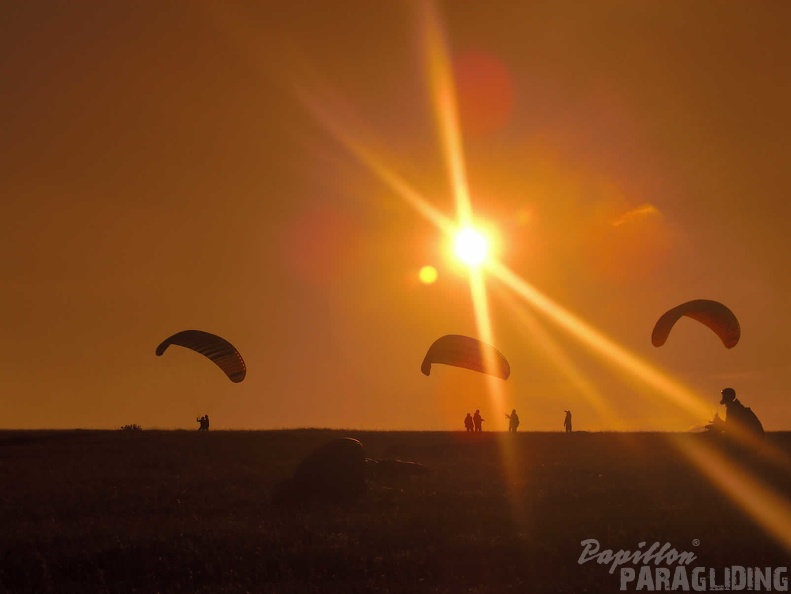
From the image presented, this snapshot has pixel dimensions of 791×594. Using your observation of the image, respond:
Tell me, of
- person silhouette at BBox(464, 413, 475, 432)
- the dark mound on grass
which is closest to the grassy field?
the dark mound on grass

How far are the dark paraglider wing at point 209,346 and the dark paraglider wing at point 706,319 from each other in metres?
21.0

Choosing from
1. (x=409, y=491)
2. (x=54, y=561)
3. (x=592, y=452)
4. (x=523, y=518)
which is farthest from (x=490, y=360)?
(x=54, y=561)

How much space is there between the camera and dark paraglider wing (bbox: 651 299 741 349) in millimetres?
38875

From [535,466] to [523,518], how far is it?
10440mm

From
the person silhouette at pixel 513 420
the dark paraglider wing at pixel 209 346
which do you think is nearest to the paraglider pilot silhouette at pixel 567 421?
the person silhouette at pixel 513 420

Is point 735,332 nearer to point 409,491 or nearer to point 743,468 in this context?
point 743,468

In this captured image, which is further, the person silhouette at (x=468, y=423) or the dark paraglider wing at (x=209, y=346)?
the person silhouette at (x=468, y=423)

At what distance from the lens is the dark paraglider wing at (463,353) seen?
42.2 meters

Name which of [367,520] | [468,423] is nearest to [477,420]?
[468,423]

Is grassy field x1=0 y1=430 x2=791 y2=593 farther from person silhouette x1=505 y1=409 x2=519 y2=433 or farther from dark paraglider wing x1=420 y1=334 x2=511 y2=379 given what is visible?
person silhouette x1=505 y1=409 x2=519 y2=433

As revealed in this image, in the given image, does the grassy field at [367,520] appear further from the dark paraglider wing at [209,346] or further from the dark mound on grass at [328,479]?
the dark paraglider wing at [209,346]

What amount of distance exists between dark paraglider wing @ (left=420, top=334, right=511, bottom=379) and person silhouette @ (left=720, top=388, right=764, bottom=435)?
13825 millimetres

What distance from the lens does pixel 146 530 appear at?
81.9 feet

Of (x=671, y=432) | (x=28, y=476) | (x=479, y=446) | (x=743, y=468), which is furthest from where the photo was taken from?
(x=671, y=432)
